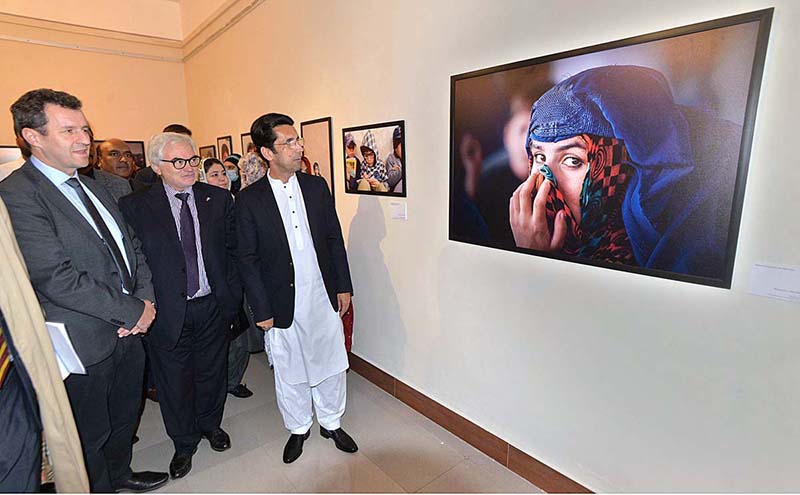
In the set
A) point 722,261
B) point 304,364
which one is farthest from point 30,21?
point 722,261

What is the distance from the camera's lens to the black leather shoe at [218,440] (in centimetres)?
242

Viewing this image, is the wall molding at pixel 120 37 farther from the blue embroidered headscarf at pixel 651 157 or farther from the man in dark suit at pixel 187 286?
the blue embroidered headscarf at pixel 651 157

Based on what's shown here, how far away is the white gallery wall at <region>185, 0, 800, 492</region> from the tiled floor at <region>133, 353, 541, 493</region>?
22cm

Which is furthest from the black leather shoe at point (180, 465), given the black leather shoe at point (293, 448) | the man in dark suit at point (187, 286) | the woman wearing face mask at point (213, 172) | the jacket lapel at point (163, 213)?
the woman wearing face mask at point (213, 172)

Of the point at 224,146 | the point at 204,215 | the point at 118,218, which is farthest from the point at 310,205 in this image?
the point at 224,146

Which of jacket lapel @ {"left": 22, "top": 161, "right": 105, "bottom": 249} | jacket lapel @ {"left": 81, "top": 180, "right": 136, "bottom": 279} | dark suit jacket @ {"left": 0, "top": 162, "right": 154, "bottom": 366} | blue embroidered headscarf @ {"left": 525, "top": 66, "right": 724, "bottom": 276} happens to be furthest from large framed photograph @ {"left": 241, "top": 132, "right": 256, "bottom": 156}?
blue embroidered headscarf @ {"left": 525, "top": 66, "right": 724, "bottom": 276}

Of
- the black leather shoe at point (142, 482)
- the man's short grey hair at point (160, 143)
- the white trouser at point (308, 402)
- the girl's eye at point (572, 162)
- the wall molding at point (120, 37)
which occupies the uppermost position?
the wall molding at point (120, 37)

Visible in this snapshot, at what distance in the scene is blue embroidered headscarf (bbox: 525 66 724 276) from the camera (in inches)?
56.2

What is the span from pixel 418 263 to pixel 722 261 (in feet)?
5.18

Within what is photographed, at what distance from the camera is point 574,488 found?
Result: 193cm

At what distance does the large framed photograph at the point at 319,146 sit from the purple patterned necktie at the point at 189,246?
121cm

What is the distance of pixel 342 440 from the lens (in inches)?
94.5

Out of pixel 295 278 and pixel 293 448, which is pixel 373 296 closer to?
pixel 295 278

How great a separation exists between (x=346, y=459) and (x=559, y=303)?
58.0 inches
